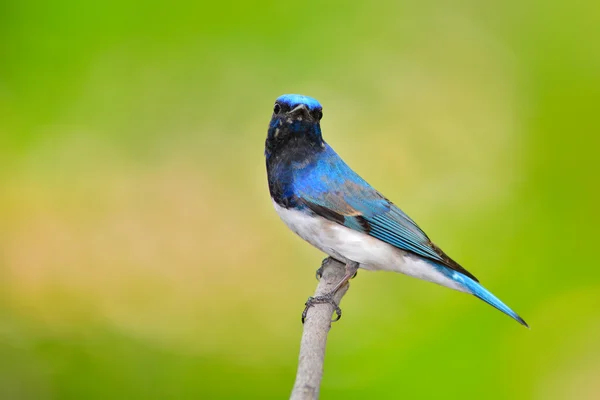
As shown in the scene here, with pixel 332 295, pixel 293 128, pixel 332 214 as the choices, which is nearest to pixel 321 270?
pixel 332 295

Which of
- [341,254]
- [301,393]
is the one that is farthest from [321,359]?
[341,254]

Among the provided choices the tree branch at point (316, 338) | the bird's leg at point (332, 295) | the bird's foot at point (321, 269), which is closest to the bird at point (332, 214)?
the bird's leg at point (332, 295)

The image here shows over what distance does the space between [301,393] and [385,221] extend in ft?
5.10

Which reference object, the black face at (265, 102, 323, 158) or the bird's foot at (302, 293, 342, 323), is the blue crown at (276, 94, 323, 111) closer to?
the black face at (265, 102, 323, 158)

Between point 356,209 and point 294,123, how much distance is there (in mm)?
558

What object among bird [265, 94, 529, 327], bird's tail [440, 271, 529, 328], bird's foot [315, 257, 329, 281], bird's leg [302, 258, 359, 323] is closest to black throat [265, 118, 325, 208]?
bird [265, 94, 529, 327]

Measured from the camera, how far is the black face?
4031 millimetres

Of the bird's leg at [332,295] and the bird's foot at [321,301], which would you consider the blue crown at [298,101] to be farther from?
the bird's foot at [321,301]

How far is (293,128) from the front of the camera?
409 cm

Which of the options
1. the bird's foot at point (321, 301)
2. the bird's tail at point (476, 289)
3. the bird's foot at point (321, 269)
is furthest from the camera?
the bird's foot at point (321, 269)

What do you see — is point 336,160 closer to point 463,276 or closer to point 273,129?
point 273,129

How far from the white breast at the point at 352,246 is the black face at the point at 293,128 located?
33 centimetres

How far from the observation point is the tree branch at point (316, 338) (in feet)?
9.51

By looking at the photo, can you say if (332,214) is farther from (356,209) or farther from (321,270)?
(321,270)
